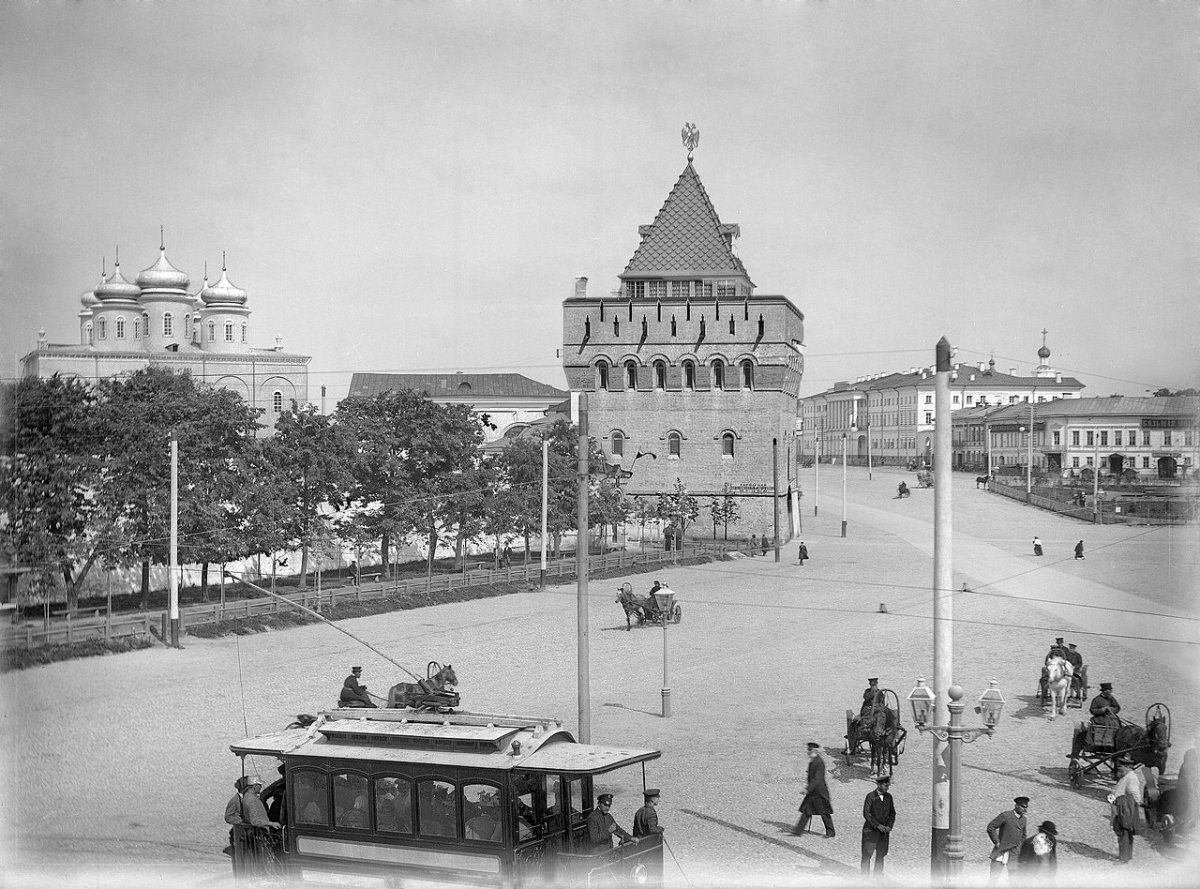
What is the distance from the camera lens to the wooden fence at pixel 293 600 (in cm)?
2380

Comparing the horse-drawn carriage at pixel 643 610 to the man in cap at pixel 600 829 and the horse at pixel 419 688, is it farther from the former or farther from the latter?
the man in cap at pixel 600 829

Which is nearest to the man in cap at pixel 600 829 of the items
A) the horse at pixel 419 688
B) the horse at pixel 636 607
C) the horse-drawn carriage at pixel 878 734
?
the horse at pixel 419 688

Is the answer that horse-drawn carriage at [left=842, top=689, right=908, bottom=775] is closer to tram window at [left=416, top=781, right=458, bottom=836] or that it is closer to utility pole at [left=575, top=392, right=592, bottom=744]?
utility pole at [left=575, top=392, right=592, bottom=744]

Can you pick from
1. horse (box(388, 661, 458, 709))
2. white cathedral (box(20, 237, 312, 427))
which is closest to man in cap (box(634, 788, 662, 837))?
A: horse (box(388, 661, 458, 709))

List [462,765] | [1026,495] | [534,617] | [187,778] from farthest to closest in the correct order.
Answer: [1026,495], [534,617], [187,778], [462,765]

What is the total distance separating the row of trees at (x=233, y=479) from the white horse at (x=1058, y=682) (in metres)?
17.0

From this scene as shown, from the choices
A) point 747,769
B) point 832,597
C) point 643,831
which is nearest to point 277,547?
point 832,597

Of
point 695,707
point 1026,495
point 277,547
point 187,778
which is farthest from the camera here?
point 1026,495

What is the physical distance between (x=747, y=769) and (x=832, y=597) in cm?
1768

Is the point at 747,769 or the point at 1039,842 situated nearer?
the point at 1039,842

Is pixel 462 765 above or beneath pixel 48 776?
above

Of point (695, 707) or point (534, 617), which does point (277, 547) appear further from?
point (695, 707)

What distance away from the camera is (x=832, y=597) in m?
33.1

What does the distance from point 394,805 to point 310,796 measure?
0.87 meters
